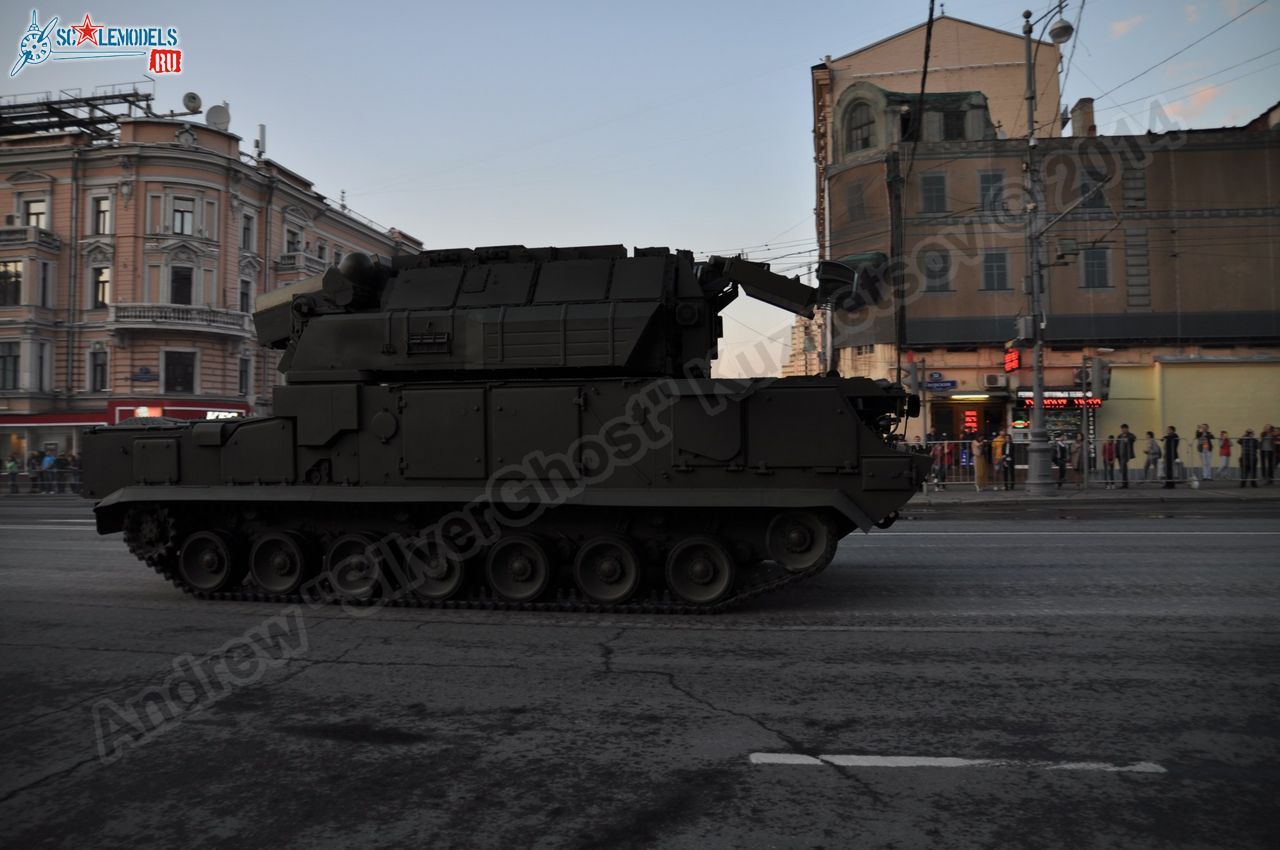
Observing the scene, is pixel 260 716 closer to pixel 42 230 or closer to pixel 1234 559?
pixel 1234 559

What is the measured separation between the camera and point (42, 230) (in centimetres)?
3650

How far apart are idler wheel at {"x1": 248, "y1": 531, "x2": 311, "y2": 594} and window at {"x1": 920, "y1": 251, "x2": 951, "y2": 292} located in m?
26.7

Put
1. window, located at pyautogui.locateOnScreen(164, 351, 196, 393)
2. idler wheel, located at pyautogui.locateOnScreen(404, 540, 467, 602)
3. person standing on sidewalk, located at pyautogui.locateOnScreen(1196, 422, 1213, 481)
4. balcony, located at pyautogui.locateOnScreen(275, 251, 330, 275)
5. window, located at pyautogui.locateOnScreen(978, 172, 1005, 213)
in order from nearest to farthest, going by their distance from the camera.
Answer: idler wheel, located at pyautogui.locateOnScreen(404, 540, 467, 602) → person standing on sidewalk, located at pyautogui.locateOnScreen(1196, 422, 1213, 481) → window, located at pyautogui.locateOnScreen(978, 172, 1005, 213) → window, located at pyautogui.locateOnScreen(164, 351, 196, 393) → balcony, located at pyautogui.locateOnScreen(275, 251, 330, 275)

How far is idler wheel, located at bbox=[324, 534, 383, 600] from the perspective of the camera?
8164 millimetres

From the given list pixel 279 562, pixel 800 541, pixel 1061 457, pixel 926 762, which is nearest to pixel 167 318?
pixel 279 562

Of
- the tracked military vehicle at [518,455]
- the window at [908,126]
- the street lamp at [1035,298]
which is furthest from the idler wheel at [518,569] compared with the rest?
the window at [908,126]

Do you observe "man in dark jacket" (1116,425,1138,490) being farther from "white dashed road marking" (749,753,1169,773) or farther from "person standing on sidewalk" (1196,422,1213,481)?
"white dashed road marking" (749,753,1169,773)

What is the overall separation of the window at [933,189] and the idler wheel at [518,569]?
89.2 feet

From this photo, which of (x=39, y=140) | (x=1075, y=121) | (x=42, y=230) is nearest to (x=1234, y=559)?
(x=1075, y=121)

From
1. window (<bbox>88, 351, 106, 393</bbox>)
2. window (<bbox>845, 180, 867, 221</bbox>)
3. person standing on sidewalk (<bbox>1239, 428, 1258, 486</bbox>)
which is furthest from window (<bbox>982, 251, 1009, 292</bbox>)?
window (<bbox>88, 351, 106, 393</bbox>)

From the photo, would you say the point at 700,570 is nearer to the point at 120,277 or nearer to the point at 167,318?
the point at 167,318

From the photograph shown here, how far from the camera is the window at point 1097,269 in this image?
2964 cm

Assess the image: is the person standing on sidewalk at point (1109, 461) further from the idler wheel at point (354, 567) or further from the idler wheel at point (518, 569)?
the idler wheel at point (354, 567)

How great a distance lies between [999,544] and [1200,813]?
8613mm
